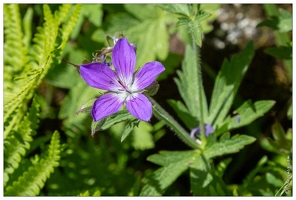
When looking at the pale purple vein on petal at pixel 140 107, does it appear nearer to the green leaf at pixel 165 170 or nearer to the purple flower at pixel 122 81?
the purple flower at pixel 122 81

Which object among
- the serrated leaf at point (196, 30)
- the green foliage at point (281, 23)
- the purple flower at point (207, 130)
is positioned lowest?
the purple flower at point (207, 130)

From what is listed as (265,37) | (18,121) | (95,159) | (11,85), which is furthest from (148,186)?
(265,37)

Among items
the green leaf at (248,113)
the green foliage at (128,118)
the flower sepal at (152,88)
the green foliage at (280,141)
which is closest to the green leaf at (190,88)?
the green foliage at (128,118)

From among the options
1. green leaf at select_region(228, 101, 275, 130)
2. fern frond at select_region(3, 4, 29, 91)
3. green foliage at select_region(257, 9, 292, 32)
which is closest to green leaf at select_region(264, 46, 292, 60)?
green foliage at select_region(257, 9, 292, 32)

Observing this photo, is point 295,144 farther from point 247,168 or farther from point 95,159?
point 95,159

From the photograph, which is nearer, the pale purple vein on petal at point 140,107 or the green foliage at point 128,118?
the pale purple vein on petal at point 140,107

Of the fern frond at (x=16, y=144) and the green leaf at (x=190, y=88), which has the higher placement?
the green leaf at (x=190, y=88)

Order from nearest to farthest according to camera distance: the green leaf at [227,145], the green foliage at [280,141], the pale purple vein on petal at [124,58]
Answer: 1. the pale purple vein on petal at [124,58]
2. the green leaf at [227,145]
3. the green foliage at [280,141]

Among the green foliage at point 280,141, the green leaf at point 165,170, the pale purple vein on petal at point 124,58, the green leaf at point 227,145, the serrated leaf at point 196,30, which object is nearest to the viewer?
the pale purple vein on petal at point 124,58

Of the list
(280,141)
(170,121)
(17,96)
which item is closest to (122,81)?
(170,121)
